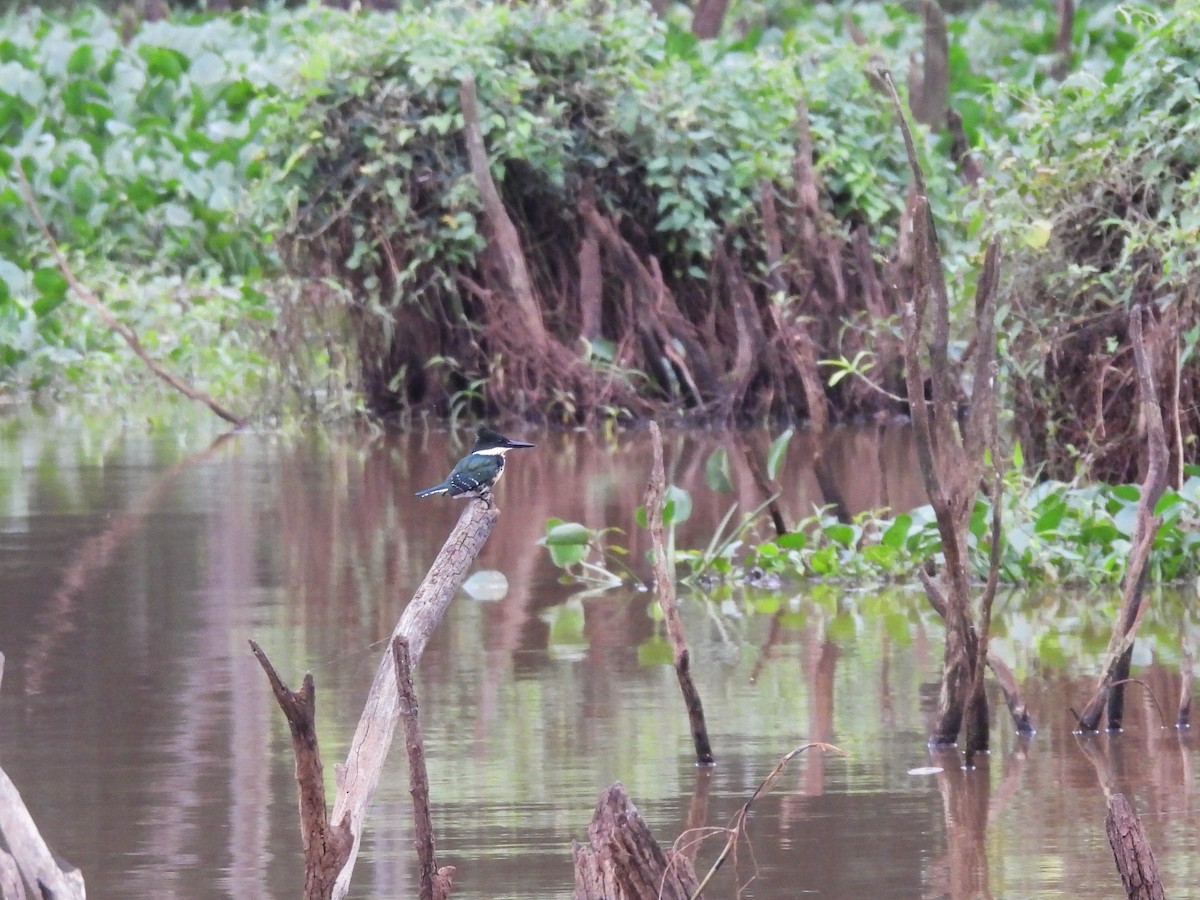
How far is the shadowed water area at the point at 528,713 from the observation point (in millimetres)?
4012

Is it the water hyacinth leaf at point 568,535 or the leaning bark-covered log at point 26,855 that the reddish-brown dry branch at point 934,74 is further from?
the leaning bark-covered log at point 26,855

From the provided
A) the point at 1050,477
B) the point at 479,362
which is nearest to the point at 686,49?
the point at 479,362

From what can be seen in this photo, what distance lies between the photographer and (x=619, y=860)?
10.2ft

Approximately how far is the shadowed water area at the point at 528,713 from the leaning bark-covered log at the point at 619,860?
0.70m

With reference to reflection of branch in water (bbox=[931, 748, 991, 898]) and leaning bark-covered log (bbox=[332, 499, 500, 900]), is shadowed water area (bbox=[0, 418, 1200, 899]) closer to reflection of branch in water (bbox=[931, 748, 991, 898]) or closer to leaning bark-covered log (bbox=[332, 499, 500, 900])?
reflection of branch in water (bbox=[931, 748, 991, 898])

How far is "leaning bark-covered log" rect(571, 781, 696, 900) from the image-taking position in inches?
122

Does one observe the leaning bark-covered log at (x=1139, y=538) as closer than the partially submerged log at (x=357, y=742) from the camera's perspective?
No

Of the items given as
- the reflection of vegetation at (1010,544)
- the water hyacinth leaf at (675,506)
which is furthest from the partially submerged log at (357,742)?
the reflection of vegetation at (1010,544)

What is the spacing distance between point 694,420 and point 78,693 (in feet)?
23.4

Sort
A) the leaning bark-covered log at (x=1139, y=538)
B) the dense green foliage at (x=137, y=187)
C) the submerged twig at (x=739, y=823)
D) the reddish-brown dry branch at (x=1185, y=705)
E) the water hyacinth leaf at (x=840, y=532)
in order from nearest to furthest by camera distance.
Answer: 1. the submerged twig at (x=739, y=823)
2. the leaning bark-covered log at (x=1139, y=538)
3. the reddish-brown dry branch at (x=1185, y=705)
4. the water hyacinth leaf at (x=840, y=532)
5. the dense green foliage at (x=137, y=187)

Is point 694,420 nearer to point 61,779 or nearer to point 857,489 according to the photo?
point 857,489

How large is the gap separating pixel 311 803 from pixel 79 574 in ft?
15.7

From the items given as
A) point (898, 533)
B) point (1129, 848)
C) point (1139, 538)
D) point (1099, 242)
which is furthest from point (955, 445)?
point (1099, 242)

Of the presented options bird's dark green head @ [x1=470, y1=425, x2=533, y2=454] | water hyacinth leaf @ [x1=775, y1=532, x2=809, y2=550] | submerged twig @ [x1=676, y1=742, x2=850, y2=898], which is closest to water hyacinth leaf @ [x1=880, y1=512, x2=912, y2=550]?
water hyacinth leaf @ [x1=775, y1=532, x2=809, y2=550]
